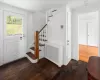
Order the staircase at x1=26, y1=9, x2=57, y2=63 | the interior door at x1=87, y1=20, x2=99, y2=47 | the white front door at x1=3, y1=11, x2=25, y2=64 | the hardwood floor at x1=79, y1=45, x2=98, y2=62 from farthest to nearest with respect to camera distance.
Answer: the interior door at x1=87, y1=20, x2=99, y2=47 → the hardwood floor at x1=79, y1=45, x2=98, y2=62 → the staircase at x1=26, y1=9, x2=57, y2=63 → the white front door at x1=3, y1=11, x2=25, y2=64

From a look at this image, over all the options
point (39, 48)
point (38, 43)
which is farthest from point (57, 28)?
point (39, 48)

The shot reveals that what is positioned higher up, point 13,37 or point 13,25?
point 13,25

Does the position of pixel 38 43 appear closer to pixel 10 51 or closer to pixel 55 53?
pixel 55 53

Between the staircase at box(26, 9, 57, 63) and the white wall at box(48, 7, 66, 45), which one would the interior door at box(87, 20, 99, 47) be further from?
the white wall at box(48, 7, 66, 45)

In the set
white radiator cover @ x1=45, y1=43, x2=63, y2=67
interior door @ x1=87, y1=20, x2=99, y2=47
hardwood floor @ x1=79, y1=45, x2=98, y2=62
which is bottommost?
hardwood floor @ x1=79, y1=45, x2=98, y2=62

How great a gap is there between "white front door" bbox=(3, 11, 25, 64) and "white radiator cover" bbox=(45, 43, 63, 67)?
1366mm

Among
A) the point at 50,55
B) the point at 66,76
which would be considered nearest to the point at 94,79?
the point at 66,76

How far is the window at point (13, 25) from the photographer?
11.6 feet

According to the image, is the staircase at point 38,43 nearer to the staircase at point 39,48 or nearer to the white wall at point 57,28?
the staircase at point 39,48

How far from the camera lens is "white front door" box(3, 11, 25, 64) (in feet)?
11.3

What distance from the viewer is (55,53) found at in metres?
3.37

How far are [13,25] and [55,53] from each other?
2.28 metres

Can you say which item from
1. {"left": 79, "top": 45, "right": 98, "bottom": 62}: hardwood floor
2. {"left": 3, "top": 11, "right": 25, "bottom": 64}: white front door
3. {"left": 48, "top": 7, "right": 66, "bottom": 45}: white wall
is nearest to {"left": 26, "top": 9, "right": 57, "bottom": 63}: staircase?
{"left": 48, "top": 7, "right": 66, "bottom": 45}: white wall

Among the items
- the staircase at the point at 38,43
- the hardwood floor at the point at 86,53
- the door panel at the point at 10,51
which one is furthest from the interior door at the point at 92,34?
the door panel at the point at 10,51
